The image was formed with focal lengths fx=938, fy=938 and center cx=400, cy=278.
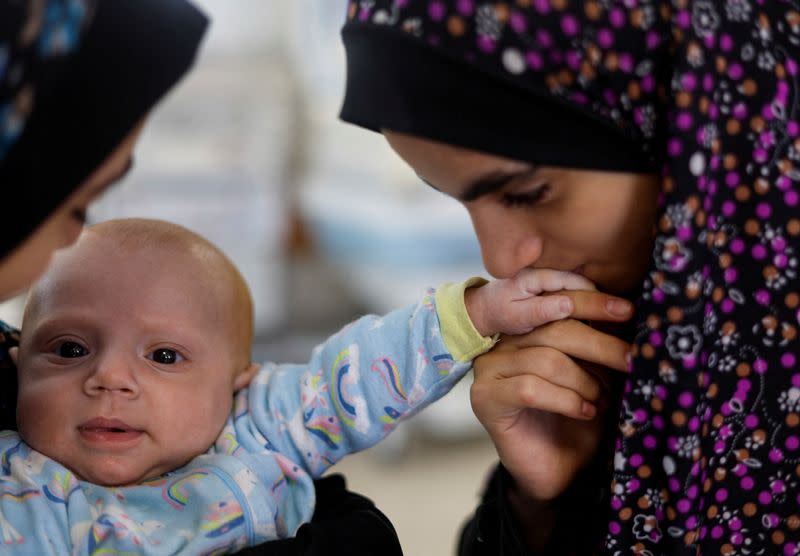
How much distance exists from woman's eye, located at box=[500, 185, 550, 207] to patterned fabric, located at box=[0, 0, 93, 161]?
0.42 metres

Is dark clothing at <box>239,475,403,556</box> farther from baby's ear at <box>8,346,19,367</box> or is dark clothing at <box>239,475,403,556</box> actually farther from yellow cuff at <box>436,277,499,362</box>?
baby's ear at <box>8,346,19,367</box>

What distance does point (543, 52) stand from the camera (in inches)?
32.9

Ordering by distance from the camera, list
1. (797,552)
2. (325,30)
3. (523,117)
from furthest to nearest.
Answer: (325,30)
(797,552)
(523,117)

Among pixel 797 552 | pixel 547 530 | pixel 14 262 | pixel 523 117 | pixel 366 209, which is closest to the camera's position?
pixel 14 262

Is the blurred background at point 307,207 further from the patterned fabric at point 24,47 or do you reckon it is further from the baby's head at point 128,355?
the patterned fabric at point 24,47

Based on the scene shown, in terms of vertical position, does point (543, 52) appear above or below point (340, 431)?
above

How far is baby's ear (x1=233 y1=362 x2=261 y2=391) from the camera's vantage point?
45.8 inches

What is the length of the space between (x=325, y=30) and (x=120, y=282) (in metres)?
2.94

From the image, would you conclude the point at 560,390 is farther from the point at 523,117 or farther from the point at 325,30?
the point at 325,30

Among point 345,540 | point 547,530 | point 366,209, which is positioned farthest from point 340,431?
point 366,209

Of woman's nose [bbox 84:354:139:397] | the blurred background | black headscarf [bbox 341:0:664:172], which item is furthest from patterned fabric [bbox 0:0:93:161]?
the blurred background

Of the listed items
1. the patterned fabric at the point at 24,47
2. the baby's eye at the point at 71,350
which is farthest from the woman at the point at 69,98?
the baby's eye at the point at 71,350

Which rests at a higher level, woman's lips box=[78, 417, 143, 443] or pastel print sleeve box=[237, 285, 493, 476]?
pastel print sleeve box=[237, 285, 493, 476]

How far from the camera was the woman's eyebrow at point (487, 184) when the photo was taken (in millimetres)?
871
